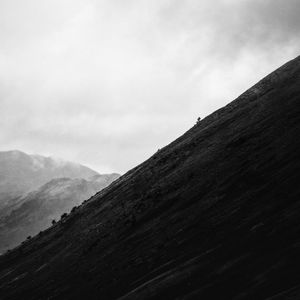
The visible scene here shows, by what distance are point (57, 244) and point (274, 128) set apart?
88.5ft

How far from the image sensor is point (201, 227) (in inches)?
963

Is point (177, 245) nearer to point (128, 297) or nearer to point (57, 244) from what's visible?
point (128, 297)

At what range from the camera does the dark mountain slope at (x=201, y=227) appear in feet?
59.2

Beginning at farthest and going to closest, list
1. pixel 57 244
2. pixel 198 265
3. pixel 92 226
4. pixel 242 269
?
pixel 57 244
pixel 92 226
pixel 198 265
pixel 242 269

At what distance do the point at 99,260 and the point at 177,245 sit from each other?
30.1ft

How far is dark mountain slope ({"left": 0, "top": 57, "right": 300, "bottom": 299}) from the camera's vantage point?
59.2 feet

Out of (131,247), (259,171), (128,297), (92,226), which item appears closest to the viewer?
(128,297)

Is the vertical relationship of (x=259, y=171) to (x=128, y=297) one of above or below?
above

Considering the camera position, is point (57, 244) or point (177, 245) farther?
point (57, 244)

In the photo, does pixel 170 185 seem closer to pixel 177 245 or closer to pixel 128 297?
pixel 177 245

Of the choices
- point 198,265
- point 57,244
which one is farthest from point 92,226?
point 198,265

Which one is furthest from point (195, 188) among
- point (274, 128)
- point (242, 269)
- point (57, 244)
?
point (57, 244)

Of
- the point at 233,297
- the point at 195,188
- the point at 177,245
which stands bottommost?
the point at 233,297

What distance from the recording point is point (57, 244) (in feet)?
147
